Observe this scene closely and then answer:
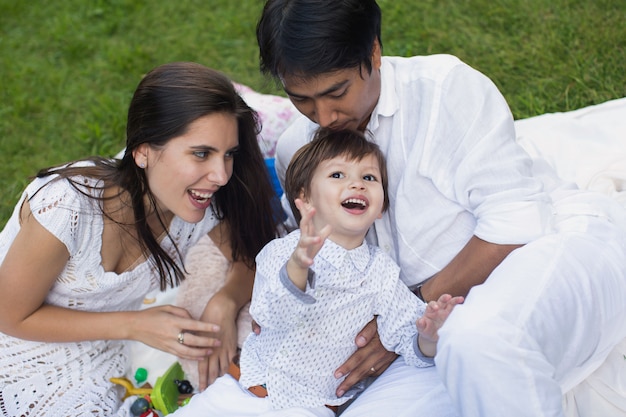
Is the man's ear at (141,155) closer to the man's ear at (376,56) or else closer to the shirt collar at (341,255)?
the shirt collar at (341,255)

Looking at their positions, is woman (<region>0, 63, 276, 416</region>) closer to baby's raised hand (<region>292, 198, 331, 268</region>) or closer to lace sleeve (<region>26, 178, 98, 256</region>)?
lace sleeve (<region>26, 178, 98, 256</region>)

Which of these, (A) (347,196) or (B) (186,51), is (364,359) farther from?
(B) (186,51)

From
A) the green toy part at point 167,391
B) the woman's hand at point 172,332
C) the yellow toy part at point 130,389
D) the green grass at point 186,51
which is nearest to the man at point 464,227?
the woman's hand at point 172,332

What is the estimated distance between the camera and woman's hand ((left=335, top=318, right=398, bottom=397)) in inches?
102

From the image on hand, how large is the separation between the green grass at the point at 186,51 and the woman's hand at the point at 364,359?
2.20m

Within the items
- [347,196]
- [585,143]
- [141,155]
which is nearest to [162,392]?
[141,155]

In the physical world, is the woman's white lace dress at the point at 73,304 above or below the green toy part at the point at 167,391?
above

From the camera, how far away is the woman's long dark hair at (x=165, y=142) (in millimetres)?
2605

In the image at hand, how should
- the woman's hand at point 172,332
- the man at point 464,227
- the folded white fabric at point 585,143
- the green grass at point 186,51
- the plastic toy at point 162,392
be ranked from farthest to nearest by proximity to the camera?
1. the green grass at point 186,51
2. the folded white fabric at point 585,143
3. the plastic toy at point 162,392
4. the woman's hand at point 172,332
5. the man at point 464,227

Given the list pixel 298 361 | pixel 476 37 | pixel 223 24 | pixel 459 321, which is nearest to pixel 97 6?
pixel 223 24

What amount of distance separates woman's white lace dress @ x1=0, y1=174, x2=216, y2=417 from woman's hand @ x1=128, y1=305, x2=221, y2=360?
16 centimetres

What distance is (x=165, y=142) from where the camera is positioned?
262cm

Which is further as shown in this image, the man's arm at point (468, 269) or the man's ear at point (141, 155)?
the man's ear at point (141, 155)

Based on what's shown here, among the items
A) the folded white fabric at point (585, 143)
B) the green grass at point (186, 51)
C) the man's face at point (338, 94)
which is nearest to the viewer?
the man's face at point (338, 94)
